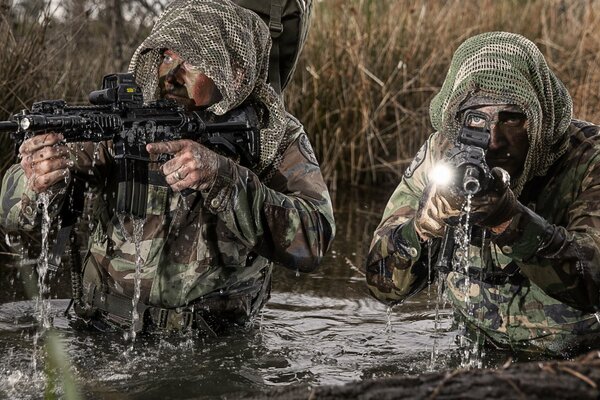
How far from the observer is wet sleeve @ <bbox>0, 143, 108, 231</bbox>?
448 cm

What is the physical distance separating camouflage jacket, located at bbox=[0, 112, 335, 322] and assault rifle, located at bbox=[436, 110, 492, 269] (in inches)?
31.2

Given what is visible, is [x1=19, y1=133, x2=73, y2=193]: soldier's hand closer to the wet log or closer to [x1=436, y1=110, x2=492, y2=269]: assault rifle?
[x1=436, y1=110, x2=492, y2=269]: assault rifle

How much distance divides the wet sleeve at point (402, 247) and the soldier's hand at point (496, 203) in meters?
0.43

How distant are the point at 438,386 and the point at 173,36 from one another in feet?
7.46

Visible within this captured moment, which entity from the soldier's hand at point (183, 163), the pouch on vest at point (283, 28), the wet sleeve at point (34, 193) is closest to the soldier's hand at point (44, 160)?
the wet sleeve at point (34, 193)

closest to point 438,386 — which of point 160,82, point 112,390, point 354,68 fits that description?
point 112,390

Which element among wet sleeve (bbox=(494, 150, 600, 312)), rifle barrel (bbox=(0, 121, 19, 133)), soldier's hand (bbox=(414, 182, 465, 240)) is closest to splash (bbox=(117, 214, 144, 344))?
rifle barrel (bbox=(0, 121, 19, 133))

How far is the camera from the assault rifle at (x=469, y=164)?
140 inches

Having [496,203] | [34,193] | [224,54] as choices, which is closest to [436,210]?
[496,203]

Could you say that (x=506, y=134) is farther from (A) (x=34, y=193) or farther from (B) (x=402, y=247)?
(A) (x=34, y=193)

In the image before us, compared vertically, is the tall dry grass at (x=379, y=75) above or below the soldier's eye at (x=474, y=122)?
above

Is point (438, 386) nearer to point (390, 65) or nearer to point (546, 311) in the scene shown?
point (546, 311)

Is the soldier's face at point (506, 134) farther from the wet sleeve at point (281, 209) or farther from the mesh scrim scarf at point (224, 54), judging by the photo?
the mesh scrim scarf at point (224, 54)

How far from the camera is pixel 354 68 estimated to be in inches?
349
